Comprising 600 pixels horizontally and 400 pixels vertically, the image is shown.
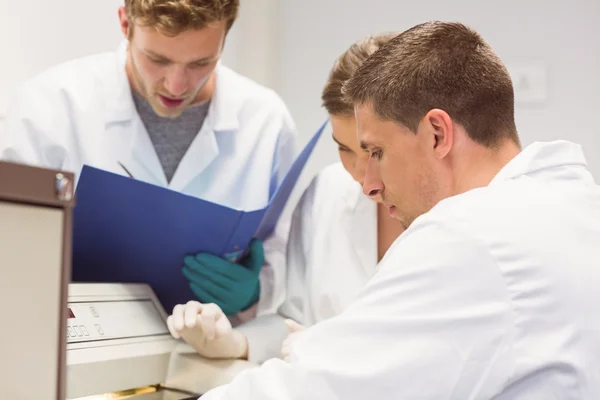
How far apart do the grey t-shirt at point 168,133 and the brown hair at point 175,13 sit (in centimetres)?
20

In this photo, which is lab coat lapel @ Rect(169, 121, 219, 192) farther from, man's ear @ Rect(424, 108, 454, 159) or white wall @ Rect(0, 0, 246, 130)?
man's ear @ Rect(424, 108, 454, 159)

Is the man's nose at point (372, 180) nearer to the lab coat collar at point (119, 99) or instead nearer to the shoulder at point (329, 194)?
the shoulder at point (329, 194)

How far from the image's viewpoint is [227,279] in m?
1.40

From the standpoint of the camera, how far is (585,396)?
0.81 m

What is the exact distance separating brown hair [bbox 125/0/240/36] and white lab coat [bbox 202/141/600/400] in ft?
2.48

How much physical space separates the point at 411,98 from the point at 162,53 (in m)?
0.63

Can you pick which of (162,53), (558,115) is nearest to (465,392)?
(162,53)

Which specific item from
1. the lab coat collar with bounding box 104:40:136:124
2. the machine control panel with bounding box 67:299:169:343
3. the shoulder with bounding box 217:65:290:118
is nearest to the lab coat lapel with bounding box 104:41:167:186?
the lab coat collar with bounding box 104:40:136:124

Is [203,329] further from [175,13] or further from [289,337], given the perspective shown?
[175,13]

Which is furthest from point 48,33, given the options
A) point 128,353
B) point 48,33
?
point 128,353

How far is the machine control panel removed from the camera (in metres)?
1.08

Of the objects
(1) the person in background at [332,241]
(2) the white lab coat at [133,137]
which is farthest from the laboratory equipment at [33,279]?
(2) the white lab coat at [133,137]

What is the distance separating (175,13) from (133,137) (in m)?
0.27

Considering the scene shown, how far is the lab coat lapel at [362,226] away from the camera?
1553 millimetres
